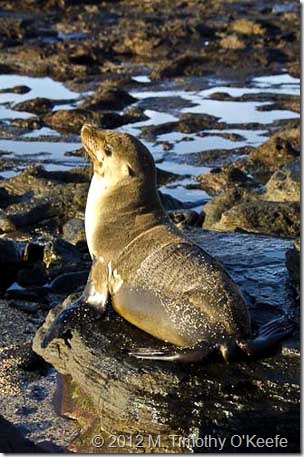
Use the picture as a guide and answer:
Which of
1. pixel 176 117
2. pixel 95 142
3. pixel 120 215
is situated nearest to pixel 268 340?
pixel 120 215

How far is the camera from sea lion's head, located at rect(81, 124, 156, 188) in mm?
6215

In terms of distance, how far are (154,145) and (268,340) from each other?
30.3 ft

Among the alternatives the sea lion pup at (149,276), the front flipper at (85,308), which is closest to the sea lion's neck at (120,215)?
the sea lion pup at (149,276)

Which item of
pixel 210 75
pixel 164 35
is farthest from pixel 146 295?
pixel 164 35

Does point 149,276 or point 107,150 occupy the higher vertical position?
point 107,150

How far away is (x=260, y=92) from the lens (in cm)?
1856

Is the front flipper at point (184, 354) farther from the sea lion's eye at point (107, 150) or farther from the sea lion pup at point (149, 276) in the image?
the sea lion's eye at point (107, 150)

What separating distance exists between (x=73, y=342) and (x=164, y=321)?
760 mm

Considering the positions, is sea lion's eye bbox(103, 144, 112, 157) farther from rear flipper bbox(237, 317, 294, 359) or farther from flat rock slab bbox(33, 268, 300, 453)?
rear flipper bbox(237, 317, 294, 359)

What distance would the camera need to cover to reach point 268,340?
208 inches

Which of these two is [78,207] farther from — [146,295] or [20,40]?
[20,40]

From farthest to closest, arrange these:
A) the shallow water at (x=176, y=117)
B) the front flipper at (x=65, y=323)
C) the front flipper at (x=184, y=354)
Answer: the shallow water at (x=176, y=117) → the front flipper at (x=65, y=323) → the front flipper at (x=184, y=354)

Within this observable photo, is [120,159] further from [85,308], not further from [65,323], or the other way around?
[65,323]

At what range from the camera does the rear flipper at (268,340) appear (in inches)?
204
